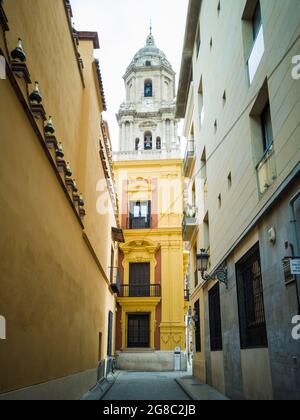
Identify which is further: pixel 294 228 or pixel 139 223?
pixel 139 223

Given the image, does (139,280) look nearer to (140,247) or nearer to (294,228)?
(140,247)

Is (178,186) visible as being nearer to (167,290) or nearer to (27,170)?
(167,290)

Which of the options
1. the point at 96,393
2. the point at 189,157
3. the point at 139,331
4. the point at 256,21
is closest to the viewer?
the point at 256,21

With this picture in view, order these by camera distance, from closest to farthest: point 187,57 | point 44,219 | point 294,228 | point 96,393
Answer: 1. point 294,228
2. point 44,219
3. point 96,393
4. point 187,57

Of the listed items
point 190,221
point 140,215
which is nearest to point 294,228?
point 190,221

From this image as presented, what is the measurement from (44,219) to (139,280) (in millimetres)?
21260

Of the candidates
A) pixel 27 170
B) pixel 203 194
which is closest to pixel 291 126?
pixel 27 170

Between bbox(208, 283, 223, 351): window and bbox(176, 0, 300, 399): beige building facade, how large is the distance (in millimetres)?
33

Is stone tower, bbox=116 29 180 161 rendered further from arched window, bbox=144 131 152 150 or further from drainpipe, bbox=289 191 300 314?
drainpipe, bbox=289 191 300 314

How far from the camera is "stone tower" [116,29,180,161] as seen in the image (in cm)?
3236

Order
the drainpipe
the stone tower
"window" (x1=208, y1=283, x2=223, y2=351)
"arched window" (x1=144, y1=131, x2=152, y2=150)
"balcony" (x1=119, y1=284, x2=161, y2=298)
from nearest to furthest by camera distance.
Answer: the drainpipe, "window" (x1=208, y1=283, x2=223, y2=351), "balcony" (x1=119, y1=284, x2=161, y2=298), the stone tower, "arched window" (x1=144, y1=131, x2=152, y2=150)

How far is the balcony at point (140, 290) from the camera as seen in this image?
27953 mm

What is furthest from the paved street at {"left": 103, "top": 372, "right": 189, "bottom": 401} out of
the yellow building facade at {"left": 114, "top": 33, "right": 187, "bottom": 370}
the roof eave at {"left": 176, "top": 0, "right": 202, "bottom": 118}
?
the roof eave at {"left": 176, "top": 0, "right": 202, "bottom": 118}

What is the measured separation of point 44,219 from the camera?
26.2 feet
